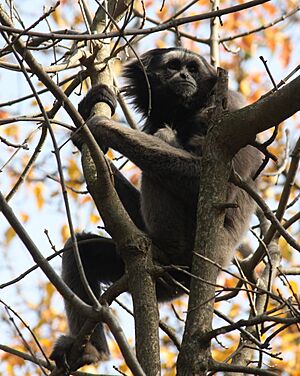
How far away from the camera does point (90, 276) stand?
301 inches

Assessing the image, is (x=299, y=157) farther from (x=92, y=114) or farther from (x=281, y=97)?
(x=92, y=114)

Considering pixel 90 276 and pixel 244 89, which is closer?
pixel 90 276

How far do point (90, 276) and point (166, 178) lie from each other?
1.54 metres

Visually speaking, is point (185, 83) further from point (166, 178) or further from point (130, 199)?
point (166, 178)

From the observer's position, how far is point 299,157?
5.53 m

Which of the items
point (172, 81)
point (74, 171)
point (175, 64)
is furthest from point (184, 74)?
point (74, 171)

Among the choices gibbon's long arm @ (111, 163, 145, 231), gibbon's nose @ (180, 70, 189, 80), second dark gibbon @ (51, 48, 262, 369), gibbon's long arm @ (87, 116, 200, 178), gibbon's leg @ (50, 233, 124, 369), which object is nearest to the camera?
gibbon's long arm @ (87, 116, 200, 178)

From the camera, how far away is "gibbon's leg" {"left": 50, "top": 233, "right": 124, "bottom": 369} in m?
6.89

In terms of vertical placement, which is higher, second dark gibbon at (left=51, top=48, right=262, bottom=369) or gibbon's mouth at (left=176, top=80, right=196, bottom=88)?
gibbon's mouth at (left=176, top=80, right=196, bottom=88)

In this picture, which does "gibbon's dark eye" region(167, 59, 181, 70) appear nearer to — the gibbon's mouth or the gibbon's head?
the gibbon's head

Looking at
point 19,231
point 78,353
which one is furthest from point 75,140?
point 19,231

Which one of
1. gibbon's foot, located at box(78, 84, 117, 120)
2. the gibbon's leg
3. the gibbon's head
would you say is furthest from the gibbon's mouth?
the gibbon's leg

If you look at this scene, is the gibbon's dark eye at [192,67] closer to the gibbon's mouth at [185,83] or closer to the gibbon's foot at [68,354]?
the gibbon's mouth at [185,83]

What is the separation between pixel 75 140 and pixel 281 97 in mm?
2747
